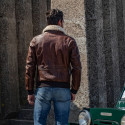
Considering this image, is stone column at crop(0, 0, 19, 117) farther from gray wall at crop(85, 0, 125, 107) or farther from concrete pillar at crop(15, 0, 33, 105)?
gray wall at crop(85, 0, 125, 107)

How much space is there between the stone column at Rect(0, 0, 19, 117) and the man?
17.3 feet

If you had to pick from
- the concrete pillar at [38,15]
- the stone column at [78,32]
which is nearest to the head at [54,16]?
the stone column at [78,32]

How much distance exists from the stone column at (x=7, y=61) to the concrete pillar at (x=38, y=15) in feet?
3.30

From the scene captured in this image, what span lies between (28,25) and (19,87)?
5.87ft

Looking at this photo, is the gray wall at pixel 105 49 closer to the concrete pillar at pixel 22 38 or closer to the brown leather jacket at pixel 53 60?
the brown leather jacket at pixel 53 60

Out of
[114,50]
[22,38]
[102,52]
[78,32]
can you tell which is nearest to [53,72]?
[78,32]

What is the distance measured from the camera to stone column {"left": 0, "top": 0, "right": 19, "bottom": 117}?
32.7 feet

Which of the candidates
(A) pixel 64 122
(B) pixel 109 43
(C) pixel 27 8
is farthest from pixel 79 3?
(C) pixel 27 8

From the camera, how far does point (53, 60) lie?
473 centimetres

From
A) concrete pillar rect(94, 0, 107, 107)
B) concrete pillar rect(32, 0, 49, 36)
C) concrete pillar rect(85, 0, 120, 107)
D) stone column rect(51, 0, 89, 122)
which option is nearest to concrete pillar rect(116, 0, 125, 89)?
concrete pillar rect(85, 0, 120, 107)

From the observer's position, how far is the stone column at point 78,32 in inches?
274

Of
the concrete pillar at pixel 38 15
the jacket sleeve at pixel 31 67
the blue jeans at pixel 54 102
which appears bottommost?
the blue jeans at pixel 54 102

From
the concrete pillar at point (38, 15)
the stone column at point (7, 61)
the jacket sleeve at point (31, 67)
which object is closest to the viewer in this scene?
the jacket sleeve at point (31, 67)

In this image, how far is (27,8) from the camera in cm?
1065
